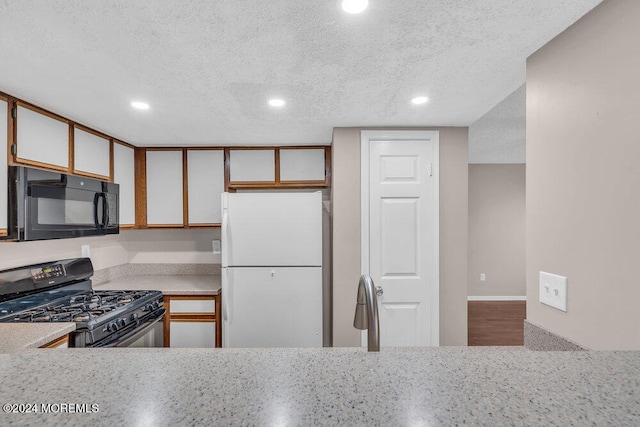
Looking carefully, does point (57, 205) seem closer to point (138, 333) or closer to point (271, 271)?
point (138, 333)

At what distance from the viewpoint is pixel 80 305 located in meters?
2.12

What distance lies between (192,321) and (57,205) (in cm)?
133

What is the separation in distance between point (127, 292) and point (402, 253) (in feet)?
7.34

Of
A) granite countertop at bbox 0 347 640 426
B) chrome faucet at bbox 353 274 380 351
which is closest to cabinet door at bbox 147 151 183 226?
chrome faucet at bbox 353 274 380 351

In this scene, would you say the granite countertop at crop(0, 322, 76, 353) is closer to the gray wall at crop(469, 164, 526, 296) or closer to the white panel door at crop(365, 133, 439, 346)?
the white panel door at crop(365, 133, 439, 346)

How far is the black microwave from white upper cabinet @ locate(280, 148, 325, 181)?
57.1 inches

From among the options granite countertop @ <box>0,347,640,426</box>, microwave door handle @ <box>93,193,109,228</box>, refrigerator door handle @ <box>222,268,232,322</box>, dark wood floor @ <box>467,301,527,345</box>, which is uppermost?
microwave door handle @ <box>93,193,109,228</box>

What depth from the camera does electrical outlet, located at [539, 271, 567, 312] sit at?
1.15m

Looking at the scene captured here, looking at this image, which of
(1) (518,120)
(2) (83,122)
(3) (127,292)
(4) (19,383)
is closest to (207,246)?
(3) (127,292)

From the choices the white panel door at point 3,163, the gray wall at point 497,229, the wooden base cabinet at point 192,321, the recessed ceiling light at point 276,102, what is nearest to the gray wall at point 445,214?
the recessed ceiling light at point 276,102

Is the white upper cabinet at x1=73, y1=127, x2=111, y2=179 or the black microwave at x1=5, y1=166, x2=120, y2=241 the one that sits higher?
the white upper cabinet at x1=73, y1=127, x2=111, y2=179

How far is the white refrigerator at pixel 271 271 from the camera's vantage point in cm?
249

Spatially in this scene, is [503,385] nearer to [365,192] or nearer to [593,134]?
[593,134]

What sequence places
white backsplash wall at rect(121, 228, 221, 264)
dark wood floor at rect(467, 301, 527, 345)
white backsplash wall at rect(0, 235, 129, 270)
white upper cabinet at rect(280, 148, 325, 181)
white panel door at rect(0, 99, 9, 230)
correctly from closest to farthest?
white panel door at rect(0, 99, 9, 230)
white backsplash wall at rect(0, 235, 129, 270)
white upper cabinet at rect(280, 148, 325, 181)
white backsplash wall at rect(121, 228, 221, 264)
dark wood floor at rect(467, 301, 527, 345)
